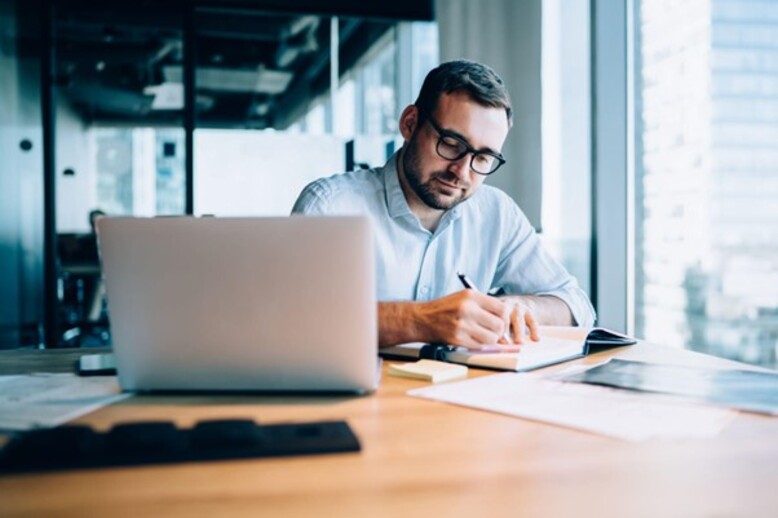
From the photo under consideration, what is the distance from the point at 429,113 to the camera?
181 centimetres

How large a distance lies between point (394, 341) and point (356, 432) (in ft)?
1.66

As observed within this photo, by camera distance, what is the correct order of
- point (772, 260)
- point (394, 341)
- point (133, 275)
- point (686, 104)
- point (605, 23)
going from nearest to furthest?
point (133, 275), point (394, 341), point (772, 260), point (686, 104), point (605, 23)

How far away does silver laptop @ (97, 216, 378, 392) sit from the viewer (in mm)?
895

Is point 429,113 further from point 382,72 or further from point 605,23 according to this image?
point 382,72

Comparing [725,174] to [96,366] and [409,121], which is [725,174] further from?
[96,366]

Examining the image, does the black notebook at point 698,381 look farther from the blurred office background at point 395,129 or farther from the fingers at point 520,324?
the blurred office background at point 395,129

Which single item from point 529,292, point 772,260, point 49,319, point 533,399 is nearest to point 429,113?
point 529,292

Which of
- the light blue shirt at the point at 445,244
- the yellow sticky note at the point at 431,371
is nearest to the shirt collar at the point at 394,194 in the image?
the light blue shirt at the point at 445,244

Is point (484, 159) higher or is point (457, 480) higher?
point (484, 159)

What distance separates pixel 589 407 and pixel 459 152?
3.20 ft

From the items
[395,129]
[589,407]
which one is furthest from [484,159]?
[395,129]

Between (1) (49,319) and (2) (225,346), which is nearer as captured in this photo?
(2) (225,346)

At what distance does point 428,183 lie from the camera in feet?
5.90

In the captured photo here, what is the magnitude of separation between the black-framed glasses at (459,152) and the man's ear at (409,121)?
0.13 metres
